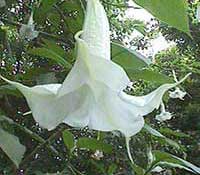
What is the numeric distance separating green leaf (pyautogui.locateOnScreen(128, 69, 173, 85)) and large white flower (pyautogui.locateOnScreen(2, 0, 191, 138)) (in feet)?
0.51

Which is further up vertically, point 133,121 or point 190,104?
point 133,121

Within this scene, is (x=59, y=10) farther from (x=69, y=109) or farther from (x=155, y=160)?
(x=69, y=109)

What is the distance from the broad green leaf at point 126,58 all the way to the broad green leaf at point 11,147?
0.67ft

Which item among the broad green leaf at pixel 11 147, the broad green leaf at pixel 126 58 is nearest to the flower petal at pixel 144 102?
the broad green leaf at pixel 126 58

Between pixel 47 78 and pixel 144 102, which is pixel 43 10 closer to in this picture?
pixel 47 78

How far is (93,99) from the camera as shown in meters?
0.51

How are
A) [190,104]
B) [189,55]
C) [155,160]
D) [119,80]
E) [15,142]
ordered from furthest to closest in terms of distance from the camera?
1. [189,55]
2. [190,104]
3. [155,160]
4. [15,142]
5. [119,80]

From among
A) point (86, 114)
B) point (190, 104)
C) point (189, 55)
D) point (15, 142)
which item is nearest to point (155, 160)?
point (15, 142)

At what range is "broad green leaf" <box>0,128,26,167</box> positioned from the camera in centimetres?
76

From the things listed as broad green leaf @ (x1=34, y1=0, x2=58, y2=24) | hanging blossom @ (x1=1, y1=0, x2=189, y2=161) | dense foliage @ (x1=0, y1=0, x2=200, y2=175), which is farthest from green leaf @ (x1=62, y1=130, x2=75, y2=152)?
hanging blossom @ (x1=1, y1=0, x2=189, y2=161)

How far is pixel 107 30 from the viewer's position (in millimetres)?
497

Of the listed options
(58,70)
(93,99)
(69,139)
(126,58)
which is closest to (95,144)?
(69,139)

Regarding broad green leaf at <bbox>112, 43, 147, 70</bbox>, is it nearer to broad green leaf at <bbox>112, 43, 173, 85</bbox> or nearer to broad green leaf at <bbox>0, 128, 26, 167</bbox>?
broad green leaf at <bbox>112, 43, 173, 85</bbox>

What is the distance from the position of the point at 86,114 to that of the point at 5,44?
0.60 meters
